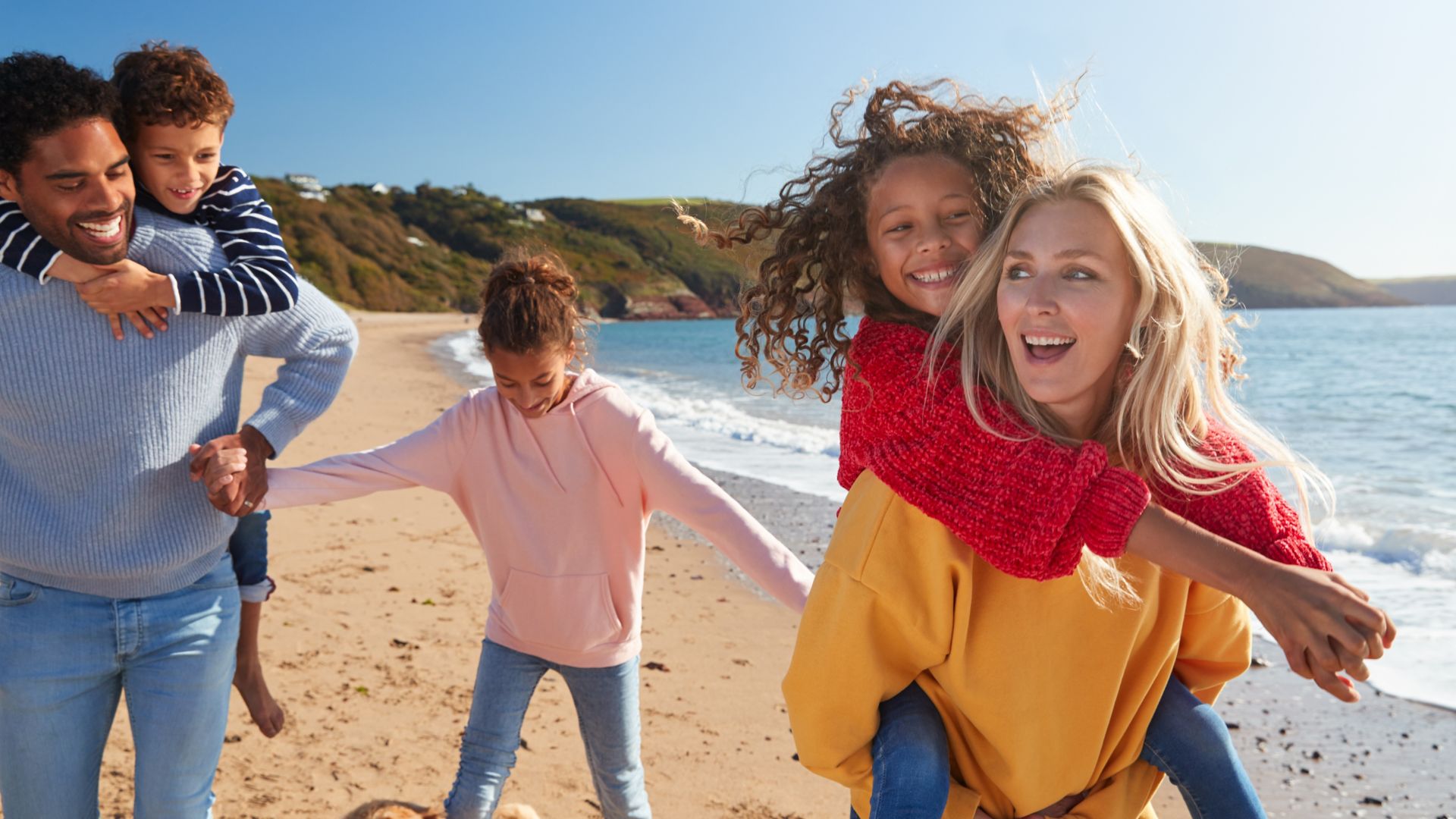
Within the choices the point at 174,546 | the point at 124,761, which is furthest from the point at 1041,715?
the point at 124,761

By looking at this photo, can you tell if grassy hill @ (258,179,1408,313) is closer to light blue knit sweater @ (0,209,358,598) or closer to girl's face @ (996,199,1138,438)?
light blue knit sweater @ (0,209,358,598)

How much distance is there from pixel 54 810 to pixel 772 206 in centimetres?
229

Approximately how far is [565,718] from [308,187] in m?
103

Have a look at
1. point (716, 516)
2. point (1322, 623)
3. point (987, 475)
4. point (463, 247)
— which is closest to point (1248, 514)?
point (1322, 623)

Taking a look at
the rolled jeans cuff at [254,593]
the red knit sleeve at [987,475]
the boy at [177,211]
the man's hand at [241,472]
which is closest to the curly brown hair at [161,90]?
the boy at [177,211]

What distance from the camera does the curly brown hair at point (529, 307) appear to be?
9.18 feet

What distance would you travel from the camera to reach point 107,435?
2400 millimetres

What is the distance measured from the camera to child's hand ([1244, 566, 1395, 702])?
57.5 inches

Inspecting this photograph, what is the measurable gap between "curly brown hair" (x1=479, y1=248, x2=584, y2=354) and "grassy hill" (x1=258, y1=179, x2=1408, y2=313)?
5520 centimetres

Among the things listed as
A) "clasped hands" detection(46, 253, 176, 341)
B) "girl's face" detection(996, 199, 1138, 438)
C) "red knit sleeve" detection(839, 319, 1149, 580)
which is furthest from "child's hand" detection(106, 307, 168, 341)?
"girl's face" detection(996, 199, 1138, 438)

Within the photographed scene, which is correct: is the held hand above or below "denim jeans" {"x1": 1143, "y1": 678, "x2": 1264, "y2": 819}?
above

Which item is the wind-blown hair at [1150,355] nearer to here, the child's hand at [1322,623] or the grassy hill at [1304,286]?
the child's hand at [1322,623]

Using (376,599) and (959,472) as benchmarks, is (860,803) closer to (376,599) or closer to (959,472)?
(959,472)

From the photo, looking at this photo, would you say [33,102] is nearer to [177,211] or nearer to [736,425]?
[177,211]
